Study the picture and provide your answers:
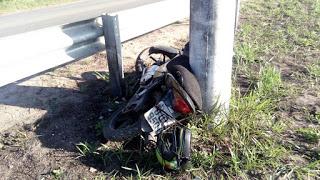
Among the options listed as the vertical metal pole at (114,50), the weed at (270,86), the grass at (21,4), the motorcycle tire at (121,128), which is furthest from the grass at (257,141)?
the grass at (21,4)

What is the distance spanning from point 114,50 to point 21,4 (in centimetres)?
1407

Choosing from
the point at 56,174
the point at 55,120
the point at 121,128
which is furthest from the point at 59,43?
the point at 56,174

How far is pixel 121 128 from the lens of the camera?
2.90 meters

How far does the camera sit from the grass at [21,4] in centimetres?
1423

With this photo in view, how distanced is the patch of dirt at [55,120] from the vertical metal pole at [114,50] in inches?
8.9

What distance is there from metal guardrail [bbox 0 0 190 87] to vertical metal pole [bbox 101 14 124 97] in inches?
4.5

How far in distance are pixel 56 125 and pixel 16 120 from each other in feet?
1.75

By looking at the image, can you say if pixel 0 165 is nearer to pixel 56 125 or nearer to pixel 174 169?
pixel 56 125

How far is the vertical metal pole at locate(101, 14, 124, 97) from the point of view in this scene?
3.39m

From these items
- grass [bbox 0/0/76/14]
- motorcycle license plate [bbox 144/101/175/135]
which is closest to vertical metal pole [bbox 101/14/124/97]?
motorcycle license plate [bbox 144/101/175/135]

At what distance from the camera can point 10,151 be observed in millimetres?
2873

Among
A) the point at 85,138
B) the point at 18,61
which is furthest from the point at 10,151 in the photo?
the point at 18,61

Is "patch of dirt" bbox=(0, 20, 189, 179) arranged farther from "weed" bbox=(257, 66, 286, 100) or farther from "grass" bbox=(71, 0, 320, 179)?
"weed" bbox=(257, 66, 286, 100)

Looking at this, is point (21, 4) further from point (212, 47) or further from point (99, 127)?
point (212, 47)
